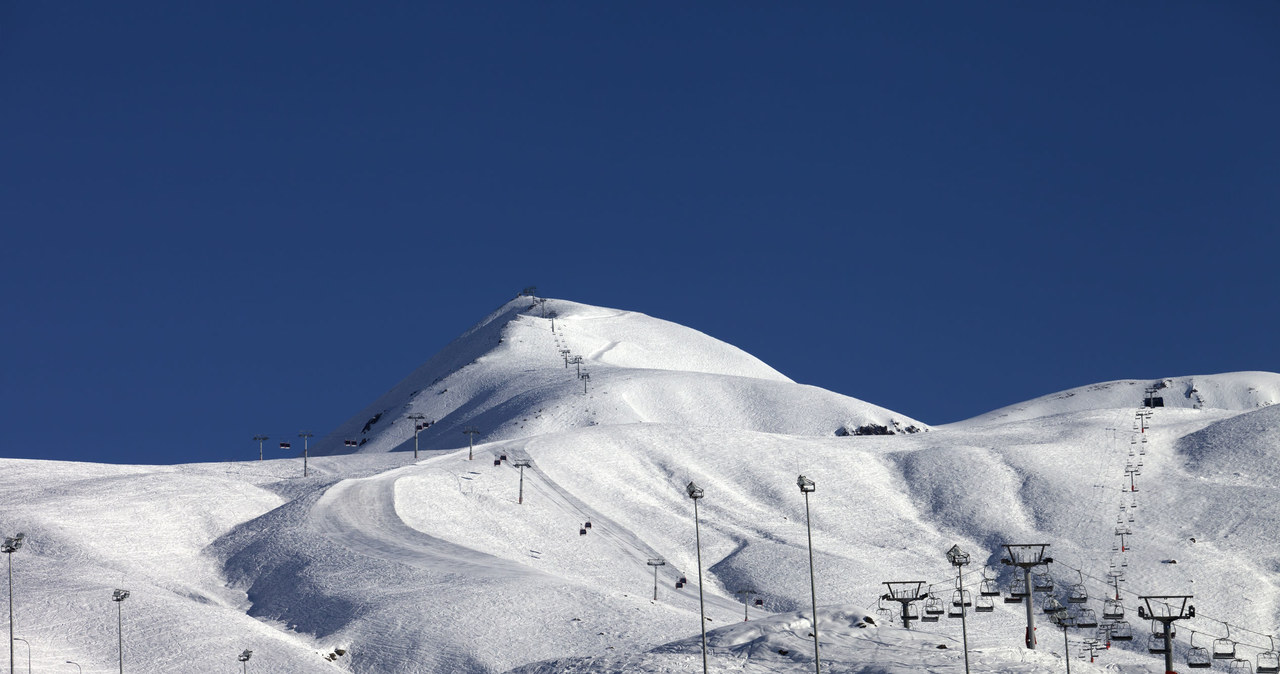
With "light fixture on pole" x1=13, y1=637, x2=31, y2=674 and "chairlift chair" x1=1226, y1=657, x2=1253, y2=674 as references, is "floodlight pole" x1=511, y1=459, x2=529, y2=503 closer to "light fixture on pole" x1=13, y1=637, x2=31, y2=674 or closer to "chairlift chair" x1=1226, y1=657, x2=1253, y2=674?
"light fixture on pole" x1=13, y1=637, x2=31, y2=674

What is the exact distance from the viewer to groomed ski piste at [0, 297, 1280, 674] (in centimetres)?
8650

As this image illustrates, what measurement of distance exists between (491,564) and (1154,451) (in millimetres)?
77434

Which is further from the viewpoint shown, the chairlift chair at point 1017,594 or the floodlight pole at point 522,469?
the floodlight pole at point 522,469

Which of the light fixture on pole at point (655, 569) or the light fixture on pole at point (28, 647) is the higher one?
the light fixture on pole at point (655, 569)

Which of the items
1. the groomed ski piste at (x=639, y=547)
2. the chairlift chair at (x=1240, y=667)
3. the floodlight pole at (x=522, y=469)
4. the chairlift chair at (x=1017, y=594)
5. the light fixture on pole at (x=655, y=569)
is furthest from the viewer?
the floodlight pole at (x=522, y=469)

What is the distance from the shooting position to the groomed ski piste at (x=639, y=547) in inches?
3406

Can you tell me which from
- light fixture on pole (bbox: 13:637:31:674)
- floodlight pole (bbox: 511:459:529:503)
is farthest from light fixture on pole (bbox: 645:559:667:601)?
light fixture on pole (bbox: 13:637:31:674)

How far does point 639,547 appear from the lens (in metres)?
122

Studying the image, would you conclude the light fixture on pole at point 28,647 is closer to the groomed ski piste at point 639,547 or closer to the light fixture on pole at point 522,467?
the groomed ski piste at point 639,547

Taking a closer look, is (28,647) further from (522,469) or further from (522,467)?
(522,467)

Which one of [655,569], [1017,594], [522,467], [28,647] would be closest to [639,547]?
[655,569]

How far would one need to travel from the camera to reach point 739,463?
149 metres

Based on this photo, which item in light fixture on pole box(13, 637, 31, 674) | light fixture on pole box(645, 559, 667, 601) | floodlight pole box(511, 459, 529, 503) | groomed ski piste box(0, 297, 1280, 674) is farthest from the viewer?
floodlight pole box(511, 459, 529, 503)

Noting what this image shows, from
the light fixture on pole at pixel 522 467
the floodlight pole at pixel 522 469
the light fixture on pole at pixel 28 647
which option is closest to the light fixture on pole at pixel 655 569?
the floodlight pole at pixel 522 469
